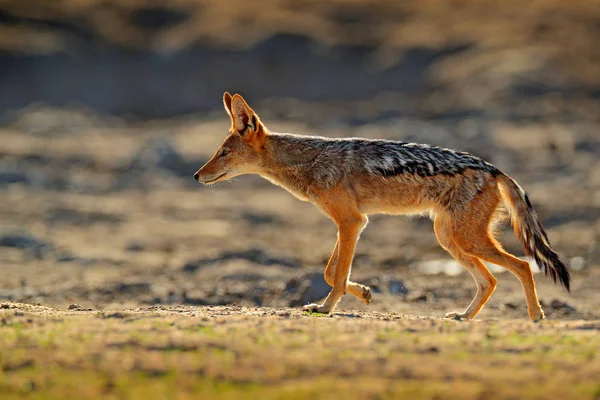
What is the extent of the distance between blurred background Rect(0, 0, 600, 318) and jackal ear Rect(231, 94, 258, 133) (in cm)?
329

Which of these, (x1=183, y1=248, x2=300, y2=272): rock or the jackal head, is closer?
the jackal head

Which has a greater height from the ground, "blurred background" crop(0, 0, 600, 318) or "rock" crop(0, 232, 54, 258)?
"blurred background" crop(0, 0, 600, 318)

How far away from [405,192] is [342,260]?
3.14 feet

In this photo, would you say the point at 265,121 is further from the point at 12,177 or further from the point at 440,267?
the point at 440,267

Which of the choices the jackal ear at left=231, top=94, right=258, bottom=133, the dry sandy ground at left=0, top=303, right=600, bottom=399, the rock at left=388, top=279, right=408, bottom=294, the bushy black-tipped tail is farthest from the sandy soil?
the dry sandy ground at left=0, top=303, right=600, bottom=399

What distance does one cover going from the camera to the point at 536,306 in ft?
28.7

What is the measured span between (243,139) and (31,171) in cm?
1695

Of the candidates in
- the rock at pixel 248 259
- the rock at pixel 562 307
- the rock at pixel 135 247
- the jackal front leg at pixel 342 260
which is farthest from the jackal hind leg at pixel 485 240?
the rock at pixel 135 247

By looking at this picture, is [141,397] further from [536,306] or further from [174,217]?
[174,217]

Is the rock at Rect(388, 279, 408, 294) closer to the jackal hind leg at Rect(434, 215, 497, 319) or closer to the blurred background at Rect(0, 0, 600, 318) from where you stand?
the blurred background at Rect(0, 0, 600, 318)

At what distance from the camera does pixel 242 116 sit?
9.73m

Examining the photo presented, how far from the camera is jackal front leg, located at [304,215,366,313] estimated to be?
8.93 metres

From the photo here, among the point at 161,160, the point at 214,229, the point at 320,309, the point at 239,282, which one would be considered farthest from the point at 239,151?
the point at 161,160

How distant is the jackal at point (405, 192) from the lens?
8.94 m
